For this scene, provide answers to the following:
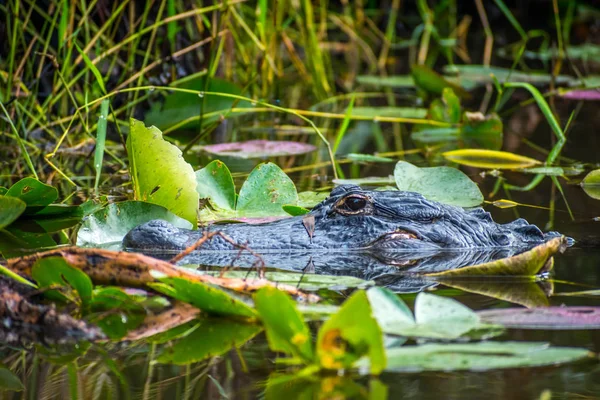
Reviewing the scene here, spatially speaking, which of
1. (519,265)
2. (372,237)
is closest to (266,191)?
(372,237)

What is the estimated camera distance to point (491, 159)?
17.9 feet

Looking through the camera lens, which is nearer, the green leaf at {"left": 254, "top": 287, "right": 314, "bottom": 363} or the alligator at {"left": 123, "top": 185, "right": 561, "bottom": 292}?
the green leaf at {"left": 254, "top": 287, "right": 314, "bottom": 363}

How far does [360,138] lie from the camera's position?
6656 mm

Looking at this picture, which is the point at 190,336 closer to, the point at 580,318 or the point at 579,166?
the point at 580,318

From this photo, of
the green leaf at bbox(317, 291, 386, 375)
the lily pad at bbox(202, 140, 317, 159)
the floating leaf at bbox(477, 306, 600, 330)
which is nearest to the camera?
the green leaf at bbox(317, 291, 386, 375)

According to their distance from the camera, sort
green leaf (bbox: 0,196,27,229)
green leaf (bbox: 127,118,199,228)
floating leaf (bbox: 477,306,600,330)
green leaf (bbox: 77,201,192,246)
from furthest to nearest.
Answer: green leaf (bbox: 127,118,199,228), green leaf (bbox: 77,201,192,246), green leaf (bbox: 0,196,27,229), floating leaf (bbox: 477,306,600,330)

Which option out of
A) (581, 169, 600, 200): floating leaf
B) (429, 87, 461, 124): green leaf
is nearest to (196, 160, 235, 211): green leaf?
(581, 169, 600, 200): floating leaf

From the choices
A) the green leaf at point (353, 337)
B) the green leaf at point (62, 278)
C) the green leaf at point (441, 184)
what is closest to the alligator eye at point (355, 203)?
the green leaf at point (441, 184)

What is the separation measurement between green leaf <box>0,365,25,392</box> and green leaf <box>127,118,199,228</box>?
1.45m

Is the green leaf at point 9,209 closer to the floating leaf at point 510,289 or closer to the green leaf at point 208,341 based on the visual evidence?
the green leaf at point 208,341

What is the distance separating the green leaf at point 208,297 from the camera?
2533 mm

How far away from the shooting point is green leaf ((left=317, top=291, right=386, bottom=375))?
204cm

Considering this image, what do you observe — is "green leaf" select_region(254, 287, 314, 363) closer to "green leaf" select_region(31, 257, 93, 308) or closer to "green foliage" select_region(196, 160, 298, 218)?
"green leaf" select_region(31, 257, 93, 308)

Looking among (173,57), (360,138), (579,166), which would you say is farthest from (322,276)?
(360,138)
